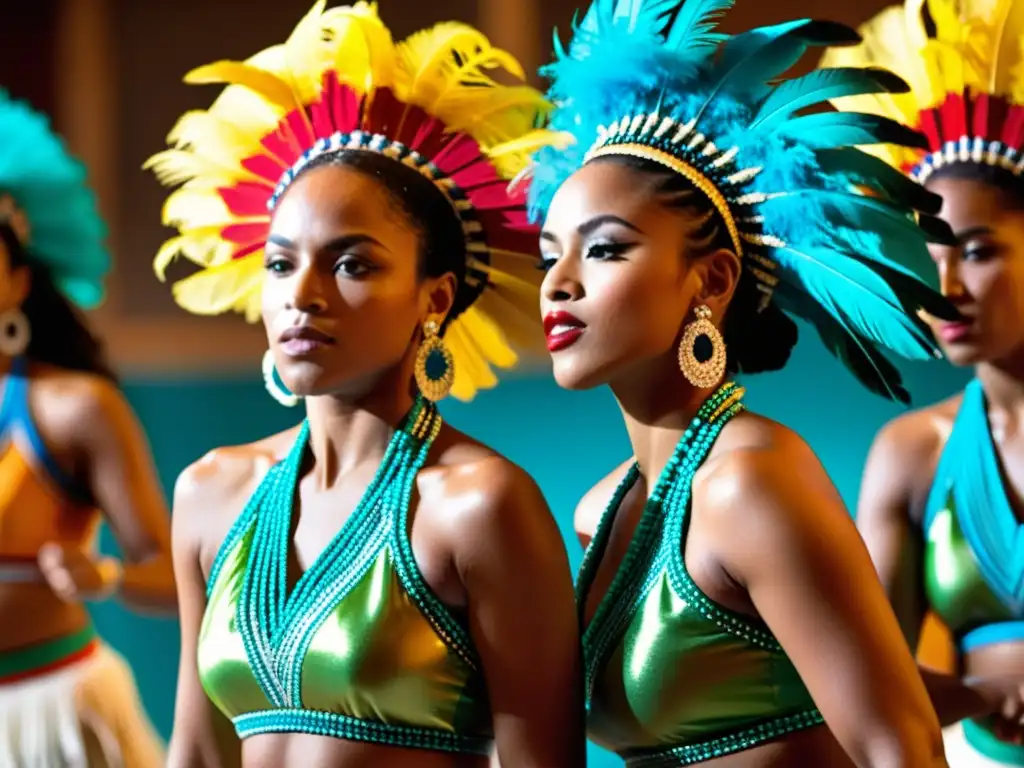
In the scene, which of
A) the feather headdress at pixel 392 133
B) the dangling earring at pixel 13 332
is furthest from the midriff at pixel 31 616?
the feather headdress at pixel 392 133

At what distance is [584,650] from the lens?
5.65 feet

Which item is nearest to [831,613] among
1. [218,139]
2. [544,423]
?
[218,139]

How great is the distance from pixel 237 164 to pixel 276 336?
12.7 inches

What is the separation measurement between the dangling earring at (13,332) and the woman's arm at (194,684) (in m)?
0.98

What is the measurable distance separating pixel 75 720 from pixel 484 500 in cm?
131

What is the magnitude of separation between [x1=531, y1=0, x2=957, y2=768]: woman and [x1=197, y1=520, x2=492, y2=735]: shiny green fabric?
0.15 meters

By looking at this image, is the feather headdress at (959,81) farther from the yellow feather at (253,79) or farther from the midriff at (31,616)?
the midriff at (31,616)

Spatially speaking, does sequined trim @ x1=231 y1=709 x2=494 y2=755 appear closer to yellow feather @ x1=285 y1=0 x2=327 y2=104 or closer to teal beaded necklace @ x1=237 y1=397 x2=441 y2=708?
teal beaded necklace @ x1=237 y1=397 x2=441 y2=708

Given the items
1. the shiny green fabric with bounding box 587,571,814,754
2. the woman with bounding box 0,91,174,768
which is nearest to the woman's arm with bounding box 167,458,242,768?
the shiny green fabric with bounding box 587,571,814,754

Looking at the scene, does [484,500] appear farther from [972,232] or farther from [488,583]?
[972,232]

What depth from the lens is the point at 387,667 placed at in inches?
66.1

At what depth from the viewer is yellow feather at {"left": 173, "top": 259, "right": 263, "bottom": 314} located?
2035 mm

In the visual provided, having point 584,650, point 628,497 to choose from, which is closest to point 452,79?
point 628,497

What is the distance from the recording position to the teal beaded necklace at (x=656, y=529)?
162 centimetres
